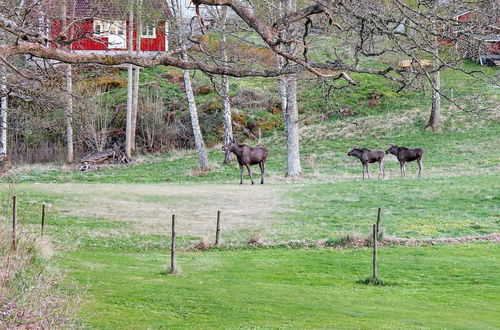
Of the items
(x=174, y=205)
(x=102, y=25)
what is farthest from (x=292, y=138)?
(x=102, y=25)

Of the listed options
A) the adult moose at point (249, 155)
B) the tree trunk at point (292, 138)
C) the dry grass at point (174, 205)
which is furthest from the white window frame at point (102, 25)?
the tree trunk at point (292, 138)

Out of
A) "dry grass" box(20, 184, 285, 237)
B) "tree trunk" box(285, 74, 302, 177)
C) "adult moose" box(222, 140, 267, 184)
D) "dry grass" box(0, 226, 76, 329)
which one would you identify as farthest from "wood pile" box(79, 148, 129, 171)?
"dry grass" box(0, 226, 76, 329)

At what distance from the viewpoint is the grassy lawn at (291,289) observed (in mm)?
12156

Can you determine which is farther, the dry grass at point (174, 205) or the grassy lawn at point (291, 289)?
the dry grass at point (174, 205)

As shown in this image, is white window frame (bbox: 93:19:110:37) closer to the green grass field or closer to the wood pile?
the green grass field

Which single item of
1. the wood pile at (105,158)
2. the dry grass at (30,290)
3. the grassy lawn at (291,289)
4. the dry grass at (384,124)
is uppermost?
the dry grass at (384,124)

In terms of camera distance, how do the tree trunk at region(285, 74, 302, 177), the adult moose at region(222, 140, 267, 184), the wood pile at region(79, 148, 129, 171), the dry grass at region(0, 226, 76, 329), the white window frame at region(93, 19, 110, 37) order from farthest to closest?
the wood pile at region(79, 148, 129, 171)
the tree trunk at region(285, 74, 302, 177)
the adult moose at region(222, 140, 267, 184)
the white window frame at region(93, 19, 110, 37)
the dry grass at region(0, 226, 76, 329)

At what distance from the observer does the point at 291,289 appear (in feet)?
49.9

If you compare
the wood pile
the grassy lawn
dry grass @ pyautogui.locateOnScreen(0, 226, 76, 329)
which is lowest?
the grassy lawn

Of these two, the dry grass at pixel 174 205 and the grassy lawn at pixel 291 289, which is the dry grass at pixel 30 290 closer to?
the grassy lawn at pixel 291 289

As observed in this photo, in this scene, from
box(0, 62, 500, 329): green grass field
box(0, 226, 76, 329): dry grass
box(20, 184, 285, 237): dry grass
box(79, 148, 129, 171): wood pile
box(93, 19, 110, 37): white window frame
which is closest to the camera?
box(0, 226, 76, 329): dry grass

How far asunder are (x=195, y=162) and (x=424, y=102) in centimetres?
2146

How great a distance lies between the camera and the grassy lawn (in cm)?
1216

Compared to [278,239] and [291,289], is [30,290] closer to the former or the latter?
[291,289]
